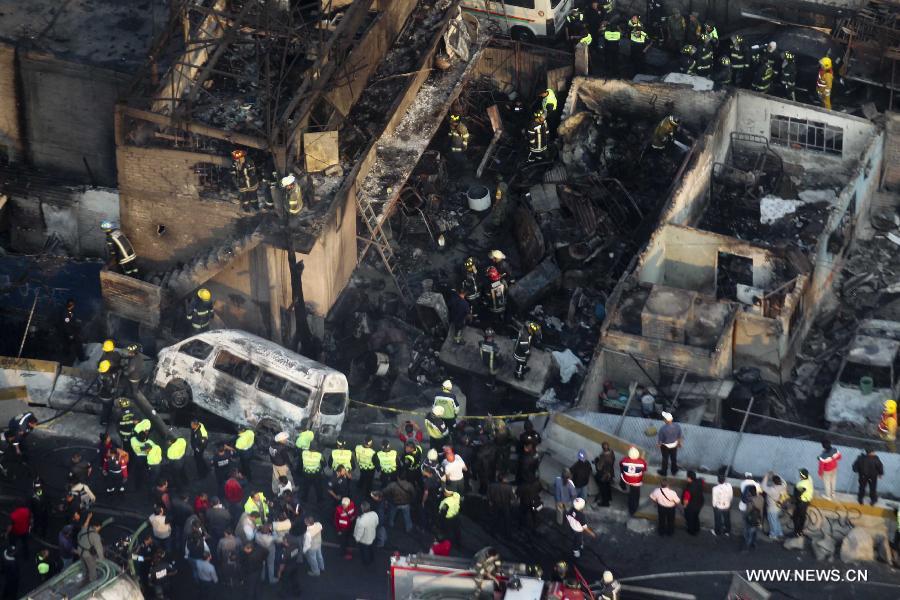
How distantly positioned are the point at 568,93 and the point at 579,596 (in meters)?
16.5

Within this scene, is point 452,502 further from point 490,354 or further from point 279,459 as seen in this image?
point 490,354

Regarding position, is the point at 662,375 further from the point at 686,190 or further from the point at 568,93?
the point at 568,93

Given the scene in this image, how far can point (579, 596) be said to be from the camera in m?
31.4

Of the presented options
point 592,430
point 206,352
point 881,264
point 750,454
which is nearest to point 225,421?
point 206,352

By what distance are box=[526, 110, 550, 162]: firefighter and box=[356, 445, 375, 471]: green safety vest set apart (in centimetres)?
1195

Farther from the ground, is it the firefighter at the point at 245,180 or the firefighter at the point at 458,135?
the firefighter at the point at 245,180

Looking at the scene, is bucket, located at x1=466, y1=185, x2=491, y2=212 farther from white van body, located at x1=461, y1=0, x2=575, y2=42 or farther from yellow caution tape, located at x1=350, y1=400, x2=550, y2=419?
yellow caution tape, located at x1=350, y1=400, x2=550, y2=419

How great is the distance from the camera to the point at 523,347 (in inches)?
1507

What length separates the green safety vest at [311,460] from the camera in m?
34.4

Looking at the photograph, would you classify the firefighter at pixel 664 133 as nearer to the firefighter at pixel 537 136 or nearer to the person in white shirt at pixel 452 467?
the firefighter at pixel 537 136

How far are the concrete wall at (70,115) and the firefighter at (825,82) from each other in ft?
51.4

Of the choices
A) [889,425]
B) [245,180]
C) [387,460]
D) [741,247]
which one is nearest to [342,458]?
[387,460]

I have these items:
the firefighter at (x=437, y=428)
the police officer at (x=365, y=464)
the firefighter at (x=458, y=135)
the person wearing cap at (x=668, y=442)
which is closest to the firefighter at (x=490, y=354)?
the firefighter at (x=437, y=428)

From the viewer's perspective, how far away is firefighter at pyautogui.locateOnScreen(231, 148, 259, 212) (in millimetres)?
39625
